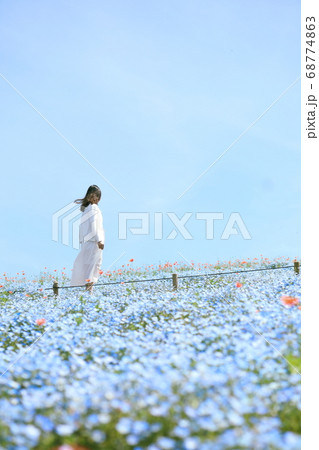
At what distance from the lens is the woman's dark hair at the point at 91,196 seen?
450 inches

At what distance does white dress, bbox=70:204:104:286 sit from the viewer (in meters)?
11.3

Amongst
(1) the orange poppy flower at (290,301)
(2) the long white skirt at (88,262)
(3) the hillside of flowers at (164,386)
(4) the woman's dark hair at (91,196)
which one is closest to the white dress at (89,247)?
(2) the long white skirt at (88,262)

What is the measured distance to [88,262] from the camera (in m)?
11.5

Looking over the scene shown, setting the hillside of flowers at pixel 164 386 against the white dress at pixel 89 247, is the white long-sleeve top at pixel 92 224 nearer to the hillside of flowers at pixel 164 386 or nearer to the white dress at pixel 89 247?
the white dress at pixel 89 247

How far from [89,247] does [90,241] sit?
0.56ft

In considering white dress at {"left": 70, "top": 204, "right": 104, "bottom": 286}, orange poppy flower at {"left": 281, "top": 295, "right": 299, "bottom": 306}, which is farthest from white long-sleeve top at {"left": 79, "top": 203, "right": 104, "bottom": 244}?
orange poppy flower at {"left": 281, "top": 295, "right": 299, "bottom": 306}

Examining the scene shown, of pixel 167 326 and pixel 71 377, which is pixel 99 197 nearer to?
pixel 167 326

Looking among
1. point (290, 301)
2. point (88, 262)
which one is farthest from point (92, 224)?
point (290, 301)

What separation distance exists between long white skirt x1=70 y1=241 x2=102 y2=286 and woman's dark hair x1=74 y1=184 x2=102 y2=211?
3.62 feet

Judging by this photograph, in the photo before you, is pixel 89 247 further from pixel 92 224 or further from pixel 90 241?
pixel 92 224

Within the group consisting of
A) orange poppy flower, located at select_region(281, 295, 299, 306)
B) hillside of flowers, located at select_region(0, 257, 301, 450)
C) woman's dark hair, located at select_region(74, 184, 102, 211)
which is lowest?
hillside of flowers, located at select_region(0, 257, 301, 450)

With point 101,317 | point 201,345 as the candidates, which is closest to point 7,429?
point 201,345

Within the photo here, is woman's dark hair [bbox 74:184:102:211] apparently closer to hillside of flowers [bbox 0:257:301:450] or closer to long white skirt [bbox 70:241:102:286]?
long white skirt [bbox 70:241:102:286]
